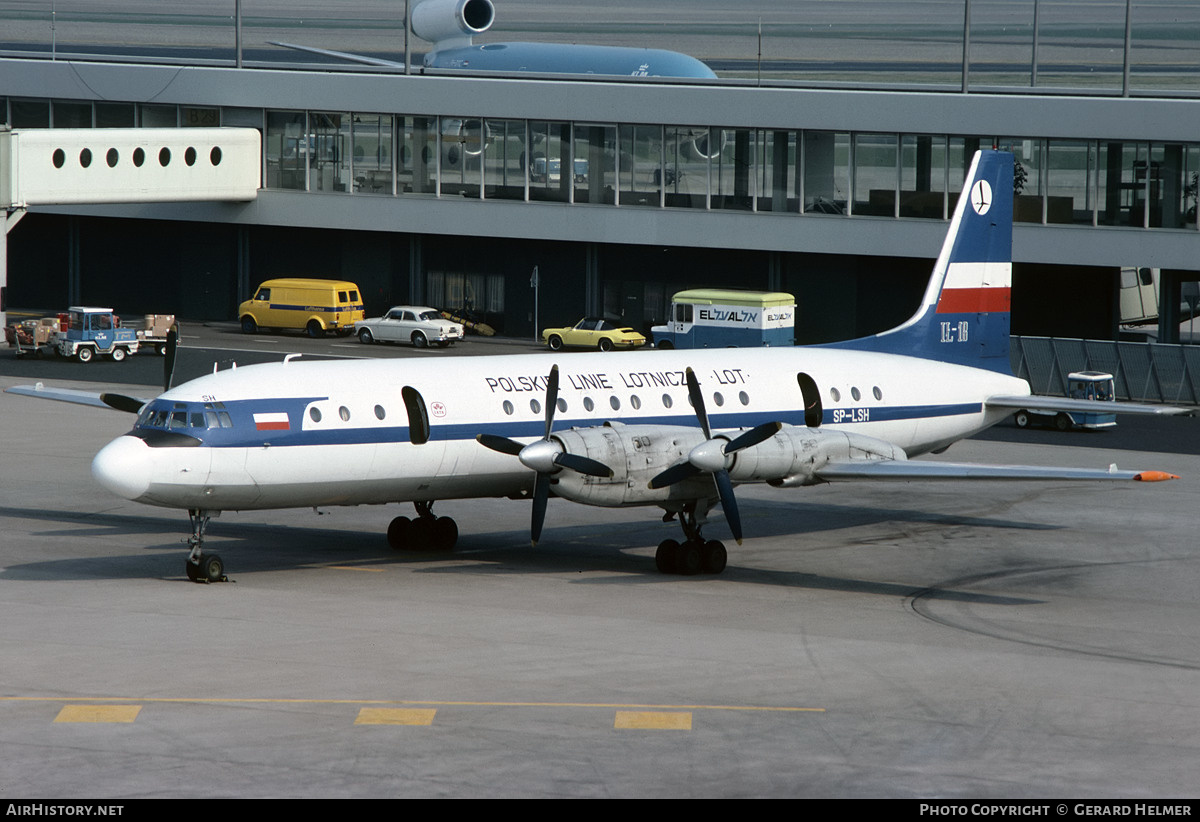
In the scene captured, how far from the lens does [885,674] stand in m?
23.1

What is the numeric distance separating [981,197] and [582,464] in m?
15.1

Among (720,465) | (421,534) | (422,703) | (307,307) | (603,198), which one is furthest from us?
(307,307)

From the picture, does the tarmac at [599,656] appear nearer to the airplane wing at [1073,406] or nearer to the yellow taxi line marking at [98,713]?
the yellow taxi line marking at [98,713]

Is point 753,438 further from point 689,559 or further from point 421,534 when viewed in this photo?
point 421,534

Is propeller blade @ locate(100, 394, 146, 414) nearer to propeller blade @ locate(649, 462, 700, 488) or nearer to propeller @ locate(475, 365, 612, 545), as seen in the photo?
propeller @ locate(475, 365, 612, 545)

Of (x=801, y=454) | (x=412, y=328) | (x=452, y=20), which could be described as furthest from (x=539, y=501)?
(x=452, y=20)

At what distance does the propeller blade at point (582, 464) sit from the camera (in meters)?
28.6

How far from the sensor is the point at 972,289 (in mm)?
38312

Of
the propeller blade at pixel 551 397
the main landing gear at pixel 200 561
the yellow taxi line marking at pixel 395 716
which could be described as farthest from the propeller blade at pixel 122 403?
the yellow taxi line marking at pixel 395 716

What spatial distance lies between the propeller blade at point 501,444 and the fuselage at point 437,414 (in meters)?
1.13

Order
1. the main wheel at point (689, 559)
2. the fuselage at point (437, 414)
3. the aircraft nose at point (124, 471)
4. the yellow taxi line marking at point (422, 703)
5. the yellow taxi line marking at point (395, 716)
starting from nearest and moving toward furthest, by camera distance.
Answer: the yellow taxi line marking at point (395, 716), the yellow taxi line marking at point (422, 703), the aircraft nose at point (124, 471), the fuselage at point (437, 414), the main wheel at point (689, 559)

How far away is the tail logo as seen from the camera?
38.1m

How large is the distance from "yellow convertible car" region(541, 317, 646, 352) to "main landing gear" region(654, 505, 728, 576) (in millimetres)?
36269

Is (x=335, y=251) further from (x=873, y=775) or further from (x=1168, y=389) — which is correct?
(x=873, y=775)
